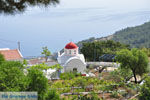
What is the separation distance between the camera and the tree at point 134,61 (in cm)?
1078

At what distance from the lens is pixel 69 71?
1513 cm

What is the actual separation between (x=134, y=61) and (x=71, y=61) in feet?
18.1

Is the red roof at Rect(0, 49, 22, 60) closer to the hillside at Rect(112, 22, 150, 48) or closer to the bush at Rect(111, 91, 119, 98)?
the bush at Rect(111, 91, 119, 98)

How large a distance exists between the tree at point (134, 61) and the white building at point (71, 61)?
180 inches

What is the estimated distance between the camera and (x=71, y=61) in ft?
49.8

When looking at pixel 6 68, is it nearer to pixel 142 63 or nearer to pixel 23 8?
pixel 23 8

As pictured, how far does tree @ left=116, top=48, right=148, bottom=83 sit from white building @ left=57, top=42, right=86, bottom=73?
456 cm

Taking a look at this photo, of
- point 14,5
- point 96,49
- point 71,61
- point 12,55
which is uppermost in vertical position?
point 96,49

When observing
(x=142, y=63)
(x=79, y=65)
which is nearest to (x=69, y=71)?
(x=79, y=65)

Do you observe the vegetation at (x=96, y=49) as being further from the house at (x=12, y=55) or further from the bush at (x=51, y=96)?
the bush at (x=51, y=96)

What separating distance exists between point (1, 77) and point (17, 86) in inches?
15.3

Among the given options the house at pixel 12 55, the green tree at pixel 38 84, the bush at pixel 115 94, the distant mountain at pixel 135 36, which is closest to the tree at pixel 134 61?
the bush at pixel 115 94

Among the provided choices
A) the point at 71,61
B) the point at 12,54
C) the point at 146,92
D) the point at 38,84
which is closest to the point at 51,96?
the point at 38,84

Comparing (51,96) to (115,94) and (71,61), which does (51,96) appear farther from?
(71,61)
